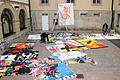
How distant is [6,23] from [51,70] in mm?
8966

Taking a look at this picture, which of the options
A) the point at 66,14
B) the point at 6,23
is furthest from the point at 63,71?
the point at 66,14

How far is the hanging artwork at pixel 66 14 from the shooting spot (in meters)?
18.5

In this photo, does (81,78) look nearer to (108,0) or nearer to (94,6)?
(94,6)

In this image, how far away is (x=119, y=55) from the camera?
9484 millimetres

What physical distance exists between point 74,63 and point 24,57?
144 inches

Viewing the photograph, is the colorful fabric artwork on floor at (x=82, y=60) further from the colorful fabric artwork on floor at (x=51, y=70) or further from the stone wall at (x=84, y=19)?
the stone wall at (x=84, y=19)

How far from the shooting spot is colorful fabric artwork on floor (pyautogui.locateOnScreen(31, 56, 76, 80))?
21.2 ft

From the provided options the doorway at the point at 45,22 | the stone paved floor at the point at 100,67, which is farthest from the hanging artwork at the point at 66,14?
the stone paved floor at the point at 100,67

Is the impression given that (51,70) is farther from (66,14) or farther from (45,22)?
(45,22)

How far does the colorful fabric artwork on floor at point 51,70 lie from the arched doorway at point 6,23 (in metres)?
6.76

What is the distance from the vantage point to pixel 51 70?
7055 mm

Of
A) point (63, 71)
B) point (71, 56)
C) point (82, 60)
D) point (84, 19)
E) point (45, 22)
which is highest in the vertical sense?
point (84, 19)

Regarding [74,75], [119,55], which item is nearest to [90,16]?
[119,55]

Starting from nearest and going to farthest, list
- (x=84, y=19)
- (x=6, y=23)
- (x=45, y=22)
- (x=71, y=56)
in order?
(x=71, y=56)
(x=6, y=23)
(x=45, y=22)
(x=84, y=19)
